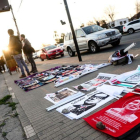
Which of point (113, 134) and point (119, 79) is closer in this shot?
point (113, 134)

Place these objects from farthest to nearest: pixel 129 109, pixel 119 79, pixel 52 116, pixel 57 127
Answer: pixel 119 79 → pixel 52 116 → pixel 57 127 → pixel 129 109

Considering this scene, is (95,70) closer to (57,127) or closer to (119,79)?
(119,79)

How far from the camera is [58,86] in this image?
4.58 meters

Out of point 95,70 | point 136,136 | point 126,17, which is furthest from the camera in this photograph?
point 126,17

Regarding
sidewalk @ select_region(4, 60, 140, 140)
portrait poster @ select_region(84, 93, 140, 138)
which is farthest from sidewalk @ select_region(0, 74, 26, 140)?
portrait poster @ select_region(84, 93, 140, 138)

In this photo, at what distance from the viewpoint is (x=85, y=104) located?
9.16 ft

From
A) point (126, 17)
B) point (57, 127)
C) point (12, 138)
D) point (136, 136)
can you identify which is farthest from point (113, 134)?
point (126, 17)

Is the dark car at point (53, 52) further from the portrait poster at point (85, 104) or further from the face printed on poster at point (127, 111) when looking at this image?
the face printed on poster at point (127, 111)

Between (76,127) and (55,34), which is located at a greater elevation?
(55,34)

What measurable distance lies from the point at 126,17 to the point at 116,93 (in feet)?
293

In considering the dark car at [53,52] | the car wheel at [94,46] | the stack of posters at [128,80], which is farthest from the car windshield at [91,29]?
the stack of posters at [128,80]

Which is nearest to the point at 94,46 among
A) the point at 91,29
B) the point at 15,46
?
the point at 91,29

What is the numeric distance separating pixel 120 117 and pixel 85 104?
2.68 feet

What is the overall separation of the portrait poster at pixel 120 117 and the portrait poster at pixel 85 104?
253mm
